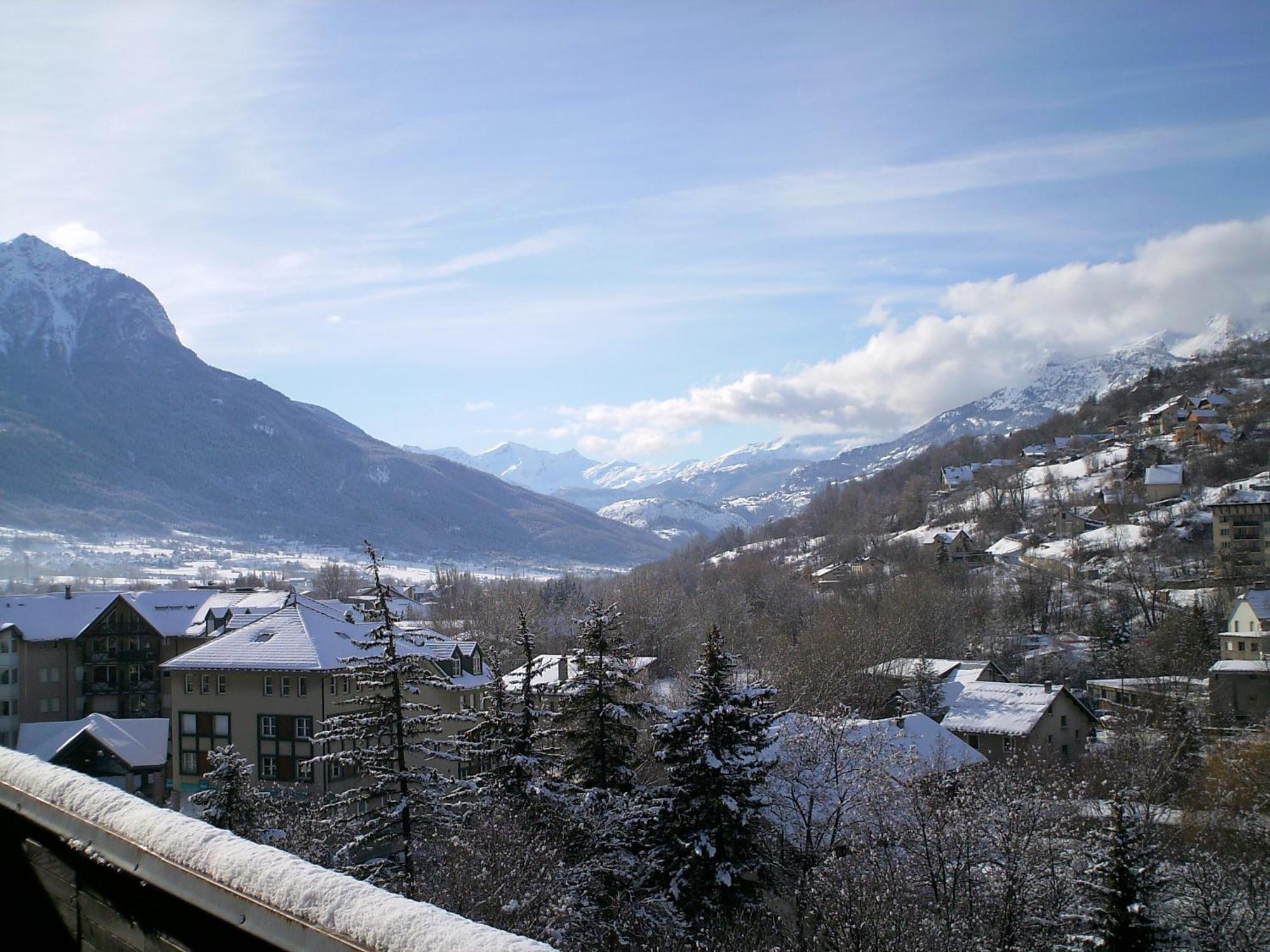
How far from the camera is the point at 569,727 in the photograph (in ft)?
71.7

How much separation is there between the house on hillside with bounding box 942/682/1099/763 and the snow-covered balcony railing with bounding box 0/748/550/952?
4400cm

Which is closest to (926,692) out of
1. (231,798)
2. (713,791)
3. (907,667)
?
(907,667)

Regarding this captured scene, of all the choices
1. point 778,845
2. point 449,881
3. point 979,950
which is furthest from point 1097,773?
point 449,881

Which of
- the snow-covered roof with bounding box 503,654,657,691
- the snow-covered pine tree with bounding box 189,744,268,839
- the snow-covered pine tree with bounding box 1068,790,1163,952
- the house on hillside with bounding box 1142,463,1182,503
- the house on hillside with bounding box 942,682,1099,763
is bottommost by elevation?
the house on hillside with bounding box 942,682,1099,763

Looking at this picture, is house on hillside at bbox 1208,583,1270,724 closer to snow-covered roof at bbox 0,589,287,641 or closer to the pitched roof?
the pitched roof

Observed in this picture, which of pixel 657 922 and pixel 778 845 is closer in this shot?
pixel 657 922

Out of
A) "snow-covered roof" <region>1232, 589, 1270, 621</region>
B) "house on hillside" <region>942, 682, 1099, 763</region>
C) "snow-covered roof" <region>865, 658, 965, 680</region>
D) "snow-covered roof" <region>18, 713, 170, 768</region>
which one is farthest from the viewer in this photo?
"snow-covered roof" <region>1232, 589, 1270, 621</region>

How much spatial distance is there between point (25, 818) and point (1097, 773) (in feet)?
134

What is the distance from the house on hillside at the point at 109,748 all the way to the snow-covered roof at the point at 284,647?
21.9ft

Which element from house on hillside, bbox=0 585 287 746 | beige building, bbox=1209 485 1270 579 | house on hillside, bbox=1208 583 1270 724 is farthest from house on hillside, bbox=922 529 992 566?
house on hillside, bbox=0 585 287 746

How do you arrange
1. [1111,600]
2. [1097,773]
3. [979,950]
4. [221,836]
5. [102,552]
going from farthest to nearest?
[102,552] < [1111,600] < [1097,773] < [979,950] < [221,836]

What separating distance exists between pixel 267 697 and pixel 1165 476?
357ft

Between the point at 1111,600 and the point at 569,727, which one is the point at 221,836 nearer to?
the point at 569,727

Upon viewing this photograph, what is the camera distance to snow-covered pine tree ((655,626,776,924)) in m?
19.2
